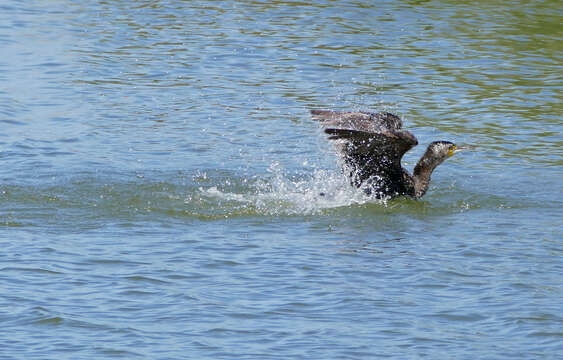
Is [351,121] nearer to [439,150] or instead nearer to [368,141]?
[368,141]

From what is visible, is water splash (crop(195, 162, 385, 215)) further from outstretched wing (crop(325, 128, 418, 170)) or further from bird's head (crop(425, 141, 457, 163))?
bird's head (crop(425, 141, 457, 163))

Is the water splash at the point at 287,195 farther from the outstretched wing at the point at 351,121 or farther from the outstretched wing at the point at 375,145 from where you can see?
the outstretched wing at the point at 351,121

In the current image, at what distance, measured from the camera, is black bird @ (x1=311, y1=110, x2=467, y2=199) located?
9.86 meters

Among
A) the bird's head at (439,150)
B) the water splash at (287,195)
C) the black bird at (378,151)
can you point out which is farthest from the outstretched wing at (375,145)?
the bird's head at (439,150)

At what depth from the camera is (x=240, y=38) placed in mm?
19000

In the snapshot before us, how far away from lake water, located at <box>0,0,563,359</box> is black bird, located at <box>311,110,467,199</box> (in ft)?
0.52

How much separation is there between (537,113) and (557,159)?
2.17m

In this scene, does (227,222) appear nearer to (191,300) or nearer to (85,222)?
(85,222)

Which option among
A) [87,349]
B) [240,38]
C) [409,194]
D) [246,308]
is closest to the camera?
[87,349]

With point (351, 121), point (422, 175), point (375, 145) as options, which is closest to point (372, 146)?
point (375, 145)

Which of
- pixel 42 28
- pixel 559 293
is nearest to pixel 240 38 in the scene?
pixel 42 28

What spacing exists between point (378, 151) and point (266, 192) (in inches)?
52.6

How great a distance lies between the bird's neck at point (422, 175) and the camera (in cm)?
1098

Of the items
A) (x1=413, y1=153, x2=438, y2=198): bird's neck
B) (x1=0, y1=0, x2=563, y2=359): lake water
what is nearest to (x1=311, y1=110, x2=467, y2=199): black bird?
(x1=413, y1=153, x2=438, y2=198): bird's neck
